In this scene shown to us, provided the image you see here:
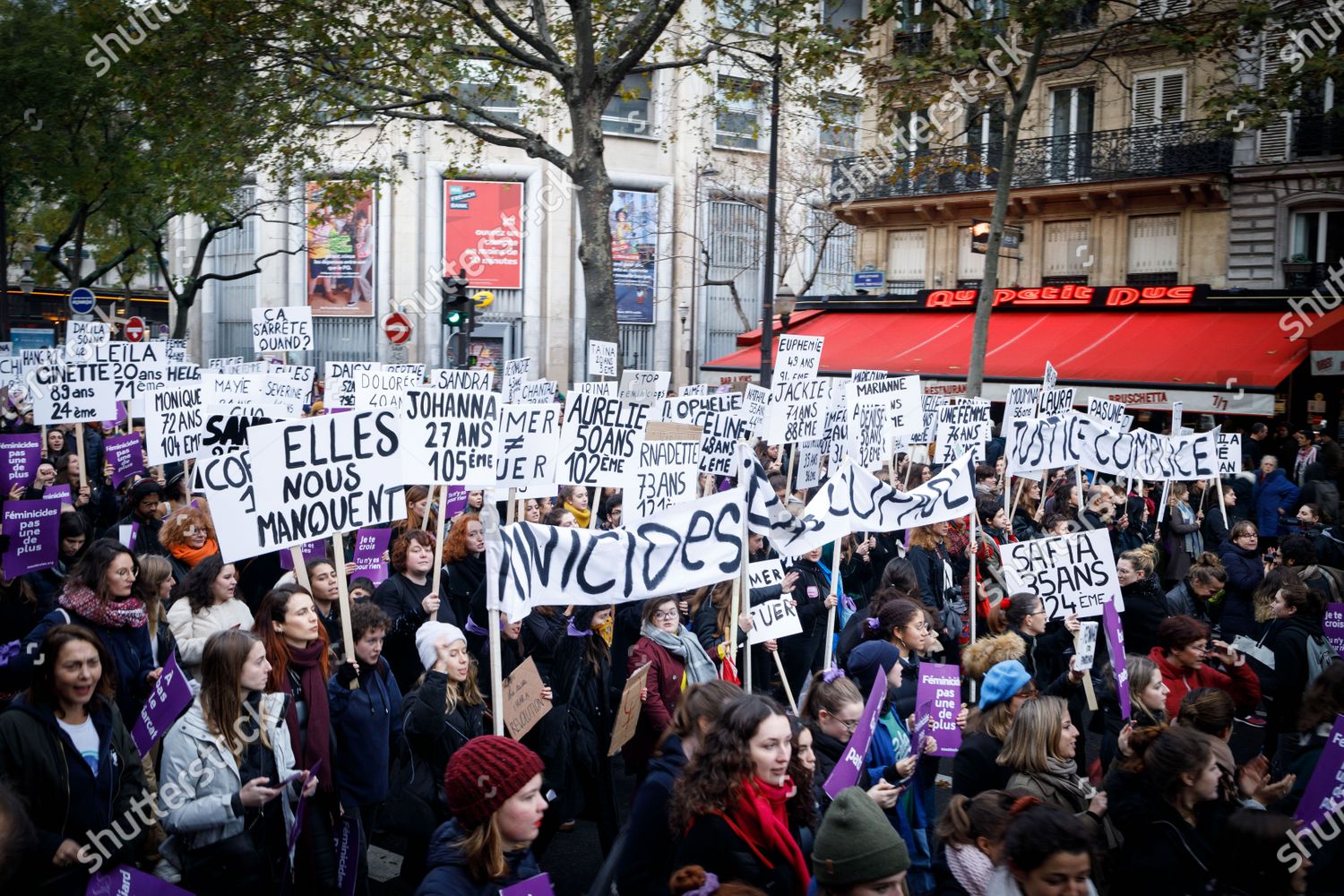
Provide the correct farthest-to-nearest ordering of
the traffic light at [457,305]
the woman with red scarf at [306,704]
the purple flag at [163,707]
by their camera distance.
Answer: the traffic light at [457,305] → the woman with red scarf at [306,704] → the purple flag at [163,707]

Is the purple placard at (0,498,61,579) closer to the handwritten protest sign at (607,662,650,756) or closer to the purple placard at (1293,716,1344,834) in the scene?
the handwritten protest sign at (607,662,650,756)

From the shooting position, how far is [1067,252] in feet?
86.3

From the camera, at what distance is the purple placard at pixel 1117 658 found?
5.55 meters

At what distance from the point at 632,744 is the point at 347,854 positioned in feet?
5.32

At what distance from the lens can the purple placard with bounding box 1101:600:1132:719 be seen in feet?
18.2

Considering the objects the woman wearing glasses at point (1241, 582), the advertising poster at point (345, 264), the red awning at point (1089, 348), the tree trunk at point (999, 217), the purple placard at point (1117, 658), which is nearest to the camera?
the purple placard at point (1117, 658)

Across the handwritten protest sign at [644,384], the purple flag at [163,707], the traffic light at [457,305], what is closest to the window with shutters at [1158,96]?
the handwritten protest sign at [644,384]

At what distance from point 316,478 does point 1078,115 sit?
23673mm

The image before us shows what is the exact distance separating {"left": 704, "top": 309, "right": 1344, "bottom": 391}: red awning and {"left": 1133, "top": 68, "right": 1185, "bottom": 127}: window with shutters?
13.4 ft

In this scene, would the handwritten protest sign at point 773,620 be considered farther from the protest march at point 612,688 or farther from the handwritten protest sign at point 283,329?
the handwritten protest sign at point 283,329

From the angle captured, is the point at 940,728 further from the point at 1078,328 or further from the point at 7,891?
the point at 1078,328

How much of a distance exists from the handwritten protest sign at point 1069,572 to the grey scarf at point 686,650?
6.92 ft

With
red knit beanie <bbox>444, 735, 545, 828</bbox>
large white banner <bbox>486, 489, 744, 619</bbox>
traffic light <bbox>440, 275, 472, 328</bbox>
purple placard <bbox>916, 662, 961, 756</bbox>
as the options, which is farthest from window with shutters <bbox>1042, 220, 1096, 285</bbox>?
red knit beanie <bbox>444, 735, 545, 828</bbox>

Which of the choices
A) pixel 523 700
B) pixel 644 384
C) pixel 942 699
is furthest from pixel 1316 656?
pixel 644 384
